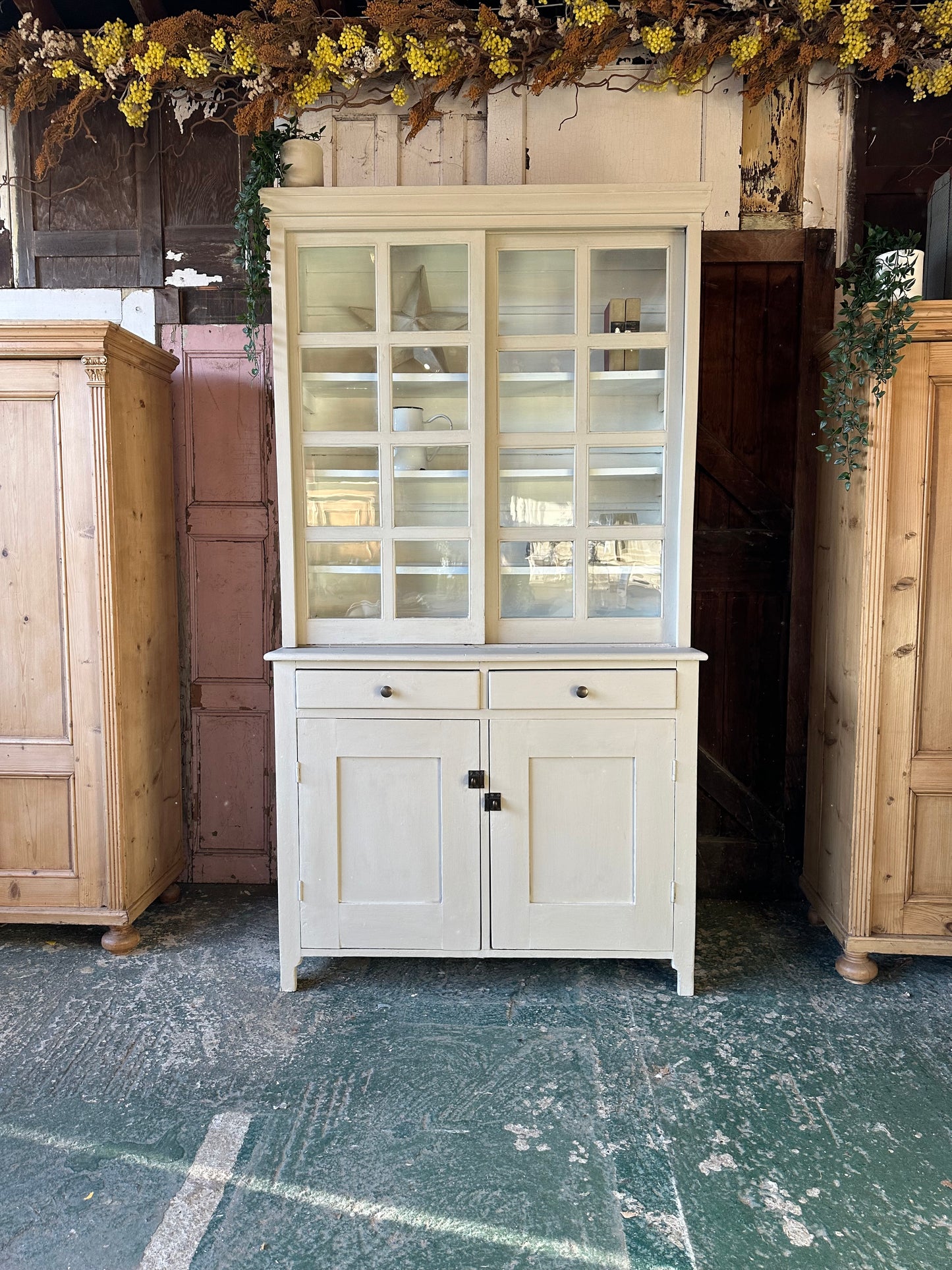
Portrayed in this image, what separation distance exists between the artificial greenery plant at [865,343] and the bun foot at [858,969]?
4.86 feet

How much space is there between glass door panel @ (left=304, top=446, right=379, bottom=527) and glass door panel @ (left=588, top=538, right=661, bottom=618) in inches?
28.5

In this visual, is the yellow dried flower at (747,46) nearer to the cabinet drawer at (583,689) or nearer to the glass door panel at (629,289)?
the glass door panel at (629,289)

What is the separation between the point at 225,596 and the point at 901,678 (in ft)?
7.89

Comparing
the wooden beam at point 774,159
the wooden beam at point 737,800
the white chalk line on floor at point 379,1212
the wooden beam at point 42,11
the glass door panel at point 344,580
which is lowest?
the white chalk line on floor at point 379,1212

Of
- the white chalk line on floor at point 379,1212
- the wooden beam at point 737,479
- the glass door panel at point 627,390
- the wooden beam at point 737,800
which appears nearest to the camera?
the white chalk line on floor at point 379,1212

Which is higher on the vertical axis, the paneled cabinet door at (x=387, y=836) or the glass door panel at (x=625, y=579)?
the glass door panel at (x=625, y=579)

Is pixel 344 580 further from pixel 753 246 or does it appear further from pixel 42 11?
pixel 42 11

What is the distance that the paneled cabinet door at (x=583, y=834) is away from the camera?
242 centimetres

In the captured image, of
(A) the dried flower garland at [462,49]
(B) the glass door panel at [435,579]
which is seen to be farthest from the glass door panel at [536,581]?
(A) the dried flower garland at [462,49]

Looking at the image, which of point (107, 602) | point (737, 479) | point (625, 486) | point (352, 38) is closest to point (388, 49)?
point (352, 38)

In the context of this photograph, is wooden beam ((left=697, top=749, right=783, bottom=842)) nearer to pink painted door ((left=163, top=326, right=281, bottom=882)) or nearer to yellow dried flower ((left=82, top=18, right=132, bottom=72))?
pink painted door ((left=163, top=326, right=281, bottom=882))

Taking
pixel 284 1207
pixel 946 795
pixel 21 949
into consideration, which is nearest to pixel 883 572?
pixel 946 795

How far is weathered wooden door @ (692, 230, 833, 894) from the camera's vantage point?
2943 mm

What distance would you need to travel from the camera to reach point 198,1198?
1705 mm
